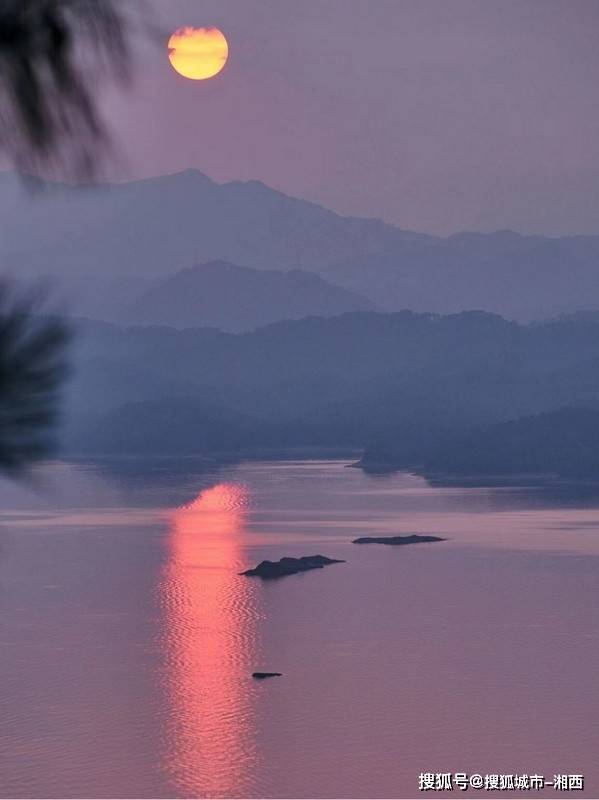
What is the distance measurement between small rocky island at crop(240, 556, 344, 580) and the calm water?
308 mm

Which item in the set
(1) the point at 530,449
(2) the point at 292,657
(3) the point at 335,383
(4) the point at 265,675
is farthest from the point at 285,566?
(3) the point at 335,383

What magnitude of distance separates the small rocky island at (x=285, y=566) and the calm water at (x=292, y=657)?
31cm

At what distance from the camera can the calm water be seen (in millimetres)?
22125

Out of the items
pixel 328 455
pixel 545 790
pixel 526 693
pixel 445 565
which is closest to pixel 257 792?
pixel 545 790

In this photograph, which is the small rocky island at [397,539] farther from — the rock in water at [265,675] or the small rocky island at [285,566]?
the rock in water at [265,675]

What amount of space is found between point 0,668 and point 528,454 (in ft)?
214

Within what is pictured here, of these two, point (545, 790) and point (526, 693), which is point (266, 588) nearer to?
point (526, 693)

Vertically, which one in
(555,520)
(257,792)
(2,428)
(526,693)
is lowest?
(2,428)

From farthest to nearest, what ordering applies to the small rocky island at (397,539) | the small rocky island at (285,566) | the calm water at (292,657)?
the small rocky island at (397,539), the small rocky island at (285,566), the calm water at (292,657)

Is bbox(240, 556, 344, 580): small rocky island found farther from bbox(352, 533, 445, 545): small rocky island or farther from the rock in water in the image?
the rock in water

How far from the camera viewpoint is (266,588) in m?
38.5

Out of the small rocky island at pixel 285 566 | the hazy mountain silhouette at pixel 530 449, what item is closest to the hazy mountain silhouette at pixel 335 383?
the hazy mountain silhouette at pixel 530 449

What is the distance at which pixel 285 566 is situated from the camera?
40.2 meters

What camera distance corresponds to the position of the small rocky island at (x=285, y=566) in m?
40.0
